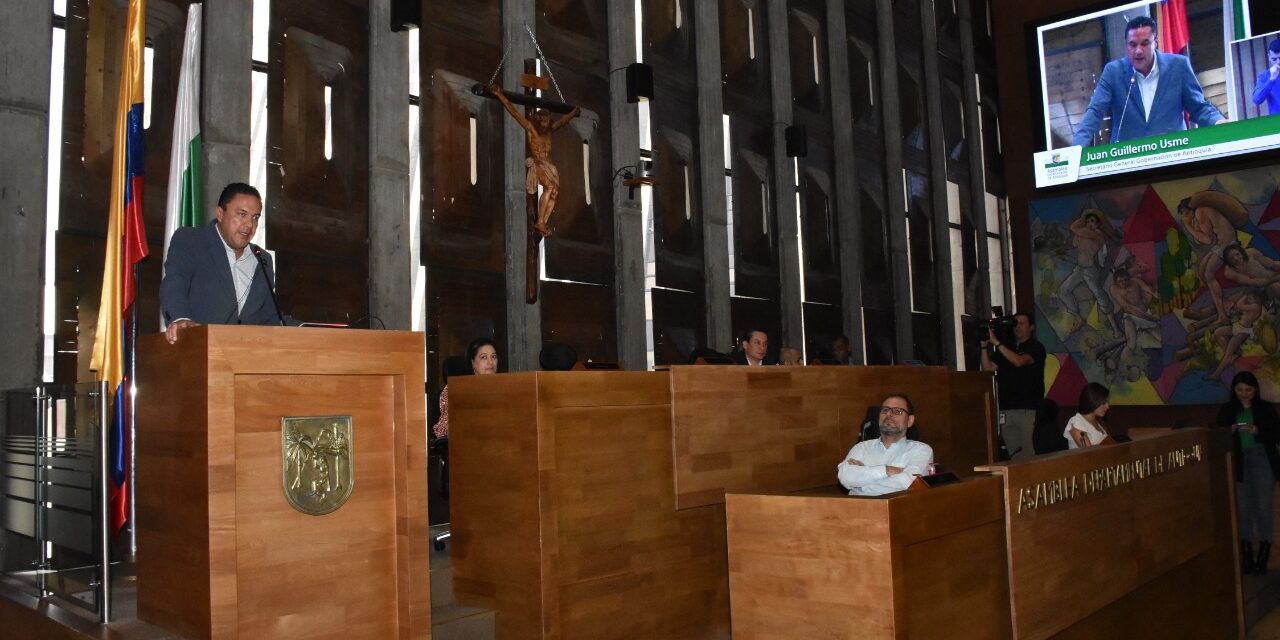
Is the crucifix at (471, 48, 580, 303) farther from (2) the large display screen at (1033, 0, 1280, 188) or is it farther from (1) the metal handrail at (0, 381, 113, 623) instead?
(2) the large display screen at (1033, 0, 1280, 188)

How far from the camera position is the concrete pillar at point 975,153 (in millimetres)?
12422

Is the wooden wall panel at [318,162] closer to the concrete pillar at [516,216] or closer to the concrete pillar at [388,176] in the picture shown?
the concrete pillar at [388,176]

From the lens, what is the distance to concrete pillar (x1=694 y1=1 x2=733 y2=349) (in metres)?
8.41

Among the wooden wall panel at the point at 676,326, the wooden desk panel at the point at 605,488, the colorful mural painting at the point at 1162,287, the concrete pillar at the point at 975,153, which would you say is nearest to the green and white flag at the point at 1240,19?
the colorful mural painting at the point at 1162,287

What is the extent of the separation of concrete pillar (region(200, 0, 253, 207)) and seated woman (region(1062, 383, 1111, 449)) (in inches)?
186

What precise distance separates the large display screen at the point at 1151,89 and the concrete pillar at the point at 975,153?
0.70m

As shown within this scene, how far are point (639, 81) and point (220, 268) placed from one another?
464 centimetres

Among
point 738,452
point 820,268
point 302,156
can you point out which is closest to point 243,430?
point 738,452

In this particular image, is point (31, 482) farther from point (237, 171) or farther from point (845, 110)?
point (845, 110)

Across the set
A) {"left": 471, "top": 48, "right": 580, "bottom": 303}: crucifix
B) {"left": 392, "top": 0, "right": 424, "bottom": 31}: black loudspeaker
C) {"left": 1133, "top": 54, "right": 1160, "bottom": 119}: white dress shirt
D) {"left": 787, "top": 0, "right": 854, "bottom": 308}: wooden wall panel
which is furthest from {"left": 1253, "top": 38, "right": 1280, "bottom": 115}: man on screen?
{"left": 392, "top": 0, "right": 424, "bottom": 31}: black loudspeaker

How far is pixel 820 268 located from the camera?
32.1ft

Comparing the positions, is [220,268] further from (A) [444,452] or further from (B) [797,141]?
(B) [797,141]

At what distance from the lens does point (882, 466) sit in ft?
13.7

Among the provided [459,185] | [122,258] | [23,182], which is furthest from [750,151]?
[122,258]
